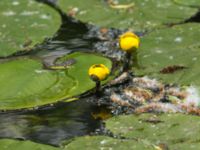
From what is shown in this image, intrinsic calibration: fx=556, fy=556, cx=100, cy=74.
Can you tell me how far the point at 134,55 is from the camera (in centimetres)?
243

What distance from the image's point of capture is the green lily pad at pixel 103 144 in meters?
1.81

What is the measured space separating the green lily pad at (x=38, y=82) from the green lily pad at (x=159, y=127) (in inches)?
11.4

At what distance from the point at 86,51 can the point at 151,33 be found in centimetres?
32

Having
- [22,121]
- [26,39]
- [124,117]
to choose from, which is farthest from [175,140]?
[26,39]

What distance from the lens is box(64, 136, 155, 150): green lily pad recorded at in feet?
5.92

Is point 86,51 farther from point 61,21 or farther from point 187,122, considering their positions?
point 187,122

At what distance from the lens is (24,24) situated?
2770 mm

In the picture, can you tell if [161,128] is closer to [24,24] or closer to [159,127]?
[159,127]

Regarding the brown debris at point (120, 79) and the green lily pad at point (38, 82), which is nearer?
the green lily pad at point (38, 82)

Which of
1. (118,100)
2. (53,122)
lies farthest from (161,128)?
(53,122)

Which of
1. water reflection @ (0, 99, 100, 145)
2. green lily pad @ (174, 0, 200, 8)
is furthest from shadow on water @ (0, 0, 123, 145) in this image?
green lily pad @ (174, 0, 200, 8)

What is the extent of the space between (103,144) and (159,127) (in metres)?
0.20

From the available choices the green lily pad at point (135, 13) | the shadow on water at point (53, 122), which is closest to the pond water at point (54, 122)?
the shadow on water at point (53, 122)

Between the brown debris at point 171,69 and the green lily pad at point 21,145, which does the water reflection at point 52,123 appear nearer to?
the green lily pad at point 21,145
